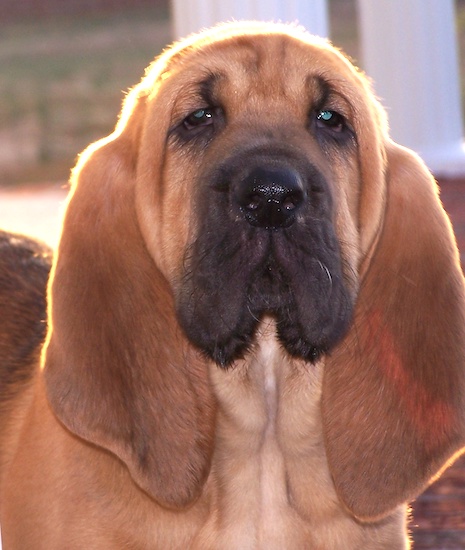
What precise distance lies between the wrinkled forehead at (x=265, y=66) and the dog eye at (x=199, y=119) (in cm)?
8

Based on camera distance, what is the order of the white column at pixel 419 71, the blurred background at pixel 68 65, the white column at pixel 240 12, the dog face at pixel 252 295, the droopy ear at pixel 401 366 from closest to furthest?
the dog face at pixel 252 295 < the droopy ear at pixel 401 366 < the white column at pixel 240 12 < the white column at pixel 419 71 < the blurred background at pixel 68 65

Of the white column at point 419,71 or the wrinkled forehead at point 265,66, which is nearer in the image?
the wrinkled forehead at point 265,66

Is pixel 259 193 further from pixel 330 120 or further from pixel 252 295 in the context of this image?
pixel 330 120

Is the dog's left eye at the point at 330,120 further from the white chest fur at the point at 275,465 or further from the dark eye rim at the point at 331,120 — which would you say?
the white chest fur at the point at 275,465

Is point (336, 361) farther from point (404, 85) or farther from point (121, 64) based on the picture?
point (121, 64)

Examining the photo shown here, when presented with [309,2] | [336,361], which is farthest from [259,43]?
[309,2]

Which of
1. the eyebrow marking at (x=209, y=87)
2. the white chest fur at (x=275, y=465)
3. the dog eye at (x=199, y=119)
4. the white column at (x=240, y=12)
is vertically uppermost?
the eyebrow marking at (x=209, y=87)

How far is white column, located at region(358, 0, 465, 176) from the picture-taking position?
1085 centimetres

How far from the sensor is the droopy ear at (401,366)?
3395 mm

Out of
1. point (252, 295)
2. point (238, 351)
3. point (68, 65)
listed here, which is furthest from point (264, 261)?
point (68, 65)

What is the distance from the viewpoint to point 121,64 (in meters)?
24.6

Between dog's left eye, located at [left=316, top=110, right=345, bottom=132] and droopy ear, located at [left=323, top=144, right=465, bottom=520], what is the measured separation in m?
0.25

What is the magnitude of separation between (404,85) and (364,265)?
7769 mm

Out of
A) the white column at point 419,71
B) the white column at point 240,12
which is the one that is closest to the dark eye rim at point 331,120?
the white column at point 240,12
